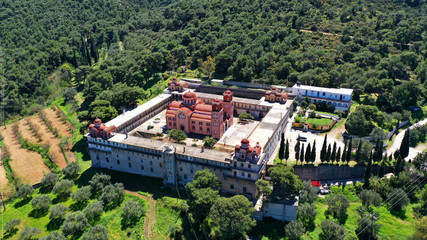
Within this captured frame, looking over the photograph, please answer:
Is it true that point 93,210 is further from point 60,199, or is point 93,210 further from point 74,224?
point 60,199

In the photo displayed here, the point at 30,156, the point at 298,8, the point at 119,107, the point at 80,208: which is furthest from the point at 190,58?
the point at 80,208

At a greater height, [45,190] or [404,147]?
[404,147]

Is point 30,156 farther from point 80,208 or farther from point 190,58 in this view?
point 190,58

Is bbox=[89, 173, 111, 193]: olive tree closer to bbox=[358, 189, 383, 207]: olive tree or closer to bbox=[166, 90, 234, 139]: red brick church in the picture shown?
bbox=[166, 90, 234, 139]: red brick church

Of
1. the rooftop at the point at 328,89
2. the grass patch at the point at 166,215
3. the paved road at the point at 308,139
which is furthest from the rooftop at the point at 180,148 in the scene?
the rooftop at the point at 328,89

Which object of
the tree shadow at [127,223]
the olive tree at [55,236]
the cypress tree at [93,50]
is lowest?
the tree shadow at [127,223]

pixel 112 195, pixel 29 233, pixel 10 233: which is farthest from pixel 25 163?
pixel 112 195

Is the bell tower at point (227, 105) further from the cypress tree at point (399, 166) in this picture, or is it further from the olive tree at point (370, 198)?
the cypress tree at point (399, 166)
